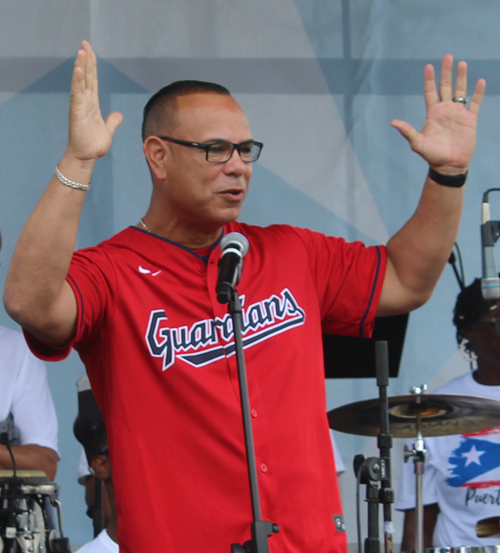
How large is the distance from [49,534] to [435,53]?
327 centimetres

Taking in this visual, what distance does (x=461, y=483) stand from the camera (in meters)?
4.05

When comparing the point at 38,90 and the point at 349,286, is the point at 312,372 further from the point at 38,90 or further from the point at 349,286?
the point at 38,90

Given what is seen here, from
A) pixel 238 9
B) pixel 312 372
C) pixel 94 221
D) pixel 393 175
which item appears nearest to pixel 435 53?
pixel 393 175

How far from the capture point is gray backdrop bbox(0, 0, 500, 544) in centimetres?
452

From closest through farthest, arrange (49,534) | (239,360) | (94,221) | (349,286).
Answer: (239,360) < (349,286) < (49,534) < (94,221)

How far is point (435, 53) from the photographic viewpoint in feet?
15.5

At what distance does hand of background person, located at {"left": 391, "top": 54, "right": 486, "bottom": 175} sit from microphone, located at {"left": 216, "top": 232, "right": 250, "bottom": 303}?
0.59 m

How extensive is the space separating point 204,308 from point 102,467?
1531mm

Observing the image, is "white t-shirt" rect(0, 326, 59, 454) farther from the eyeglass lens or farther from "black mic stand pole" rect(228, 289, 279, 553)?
"black mic stand pole" rect(228, 289, 279, 553)

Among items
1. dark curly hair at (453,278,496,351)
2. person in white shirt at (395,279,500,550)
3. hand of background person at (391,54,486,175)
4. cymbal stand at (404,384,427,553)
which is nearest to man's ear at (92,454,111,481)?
cymbal stand at (404,384,427,553)

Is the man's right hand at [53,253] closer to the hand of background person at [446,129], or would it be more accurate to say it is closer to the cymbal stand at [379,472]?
the hand of background person at [446,129]

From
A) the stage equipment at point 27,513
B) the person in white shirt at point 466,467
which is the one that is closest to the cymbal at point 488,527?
the person in white shirt at point 466,467

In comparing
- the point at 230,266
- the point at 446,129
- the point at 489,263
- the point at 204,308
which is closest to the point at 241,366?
the point at 230,266

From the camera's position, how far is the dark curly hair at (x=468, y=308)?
14.9ft
